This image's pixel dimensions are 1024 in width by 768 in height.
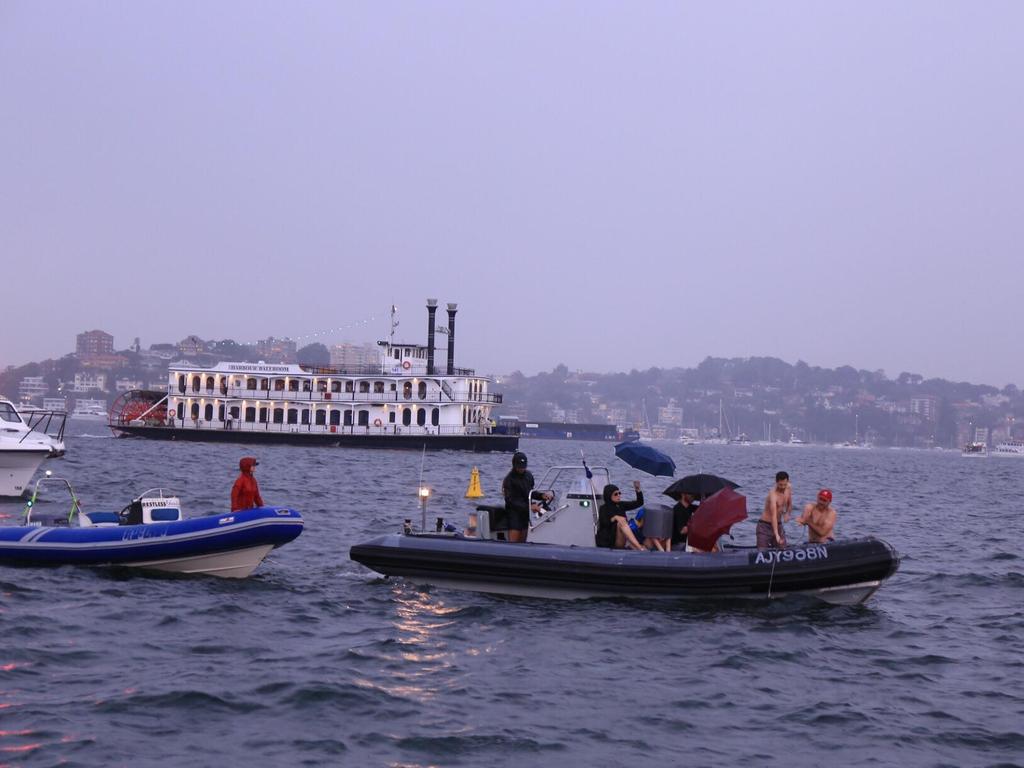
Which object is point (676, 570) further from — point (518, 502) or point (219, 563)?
point (219, 563)

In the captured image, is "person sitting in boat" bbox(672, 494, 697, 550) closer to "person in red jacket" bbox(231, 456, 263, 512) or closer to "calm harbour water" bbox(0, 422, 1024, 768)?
"calm harbour water" bbox(0, 422, 1024, 768)

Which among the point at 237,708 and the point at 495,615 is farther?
the point at 495,615

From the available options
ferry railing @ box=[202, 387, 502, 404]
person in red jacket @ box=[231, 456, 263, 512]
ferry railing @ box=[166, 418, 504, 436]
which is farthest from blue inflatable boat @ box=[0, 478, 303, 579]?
ferry railing @ box=[202, 387, 502, 404]

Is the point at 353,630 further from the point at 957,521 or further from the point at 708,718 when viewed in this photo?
the point at 957,521

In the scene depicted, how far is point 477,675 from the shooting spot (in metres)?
12.6

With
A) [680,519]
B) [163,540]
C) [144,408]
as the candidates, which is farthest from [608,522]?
[144,408]

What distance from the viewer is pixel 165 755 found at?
9.43 m

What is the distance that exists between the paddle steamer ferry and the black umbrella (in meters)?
56.3

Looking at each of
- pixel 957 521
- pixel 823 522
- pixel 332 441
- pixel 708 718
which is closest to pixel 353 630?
pixel 708 718

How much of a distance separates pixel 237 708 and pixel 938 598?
41.4 feet

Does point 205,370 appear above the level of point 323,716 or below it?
above

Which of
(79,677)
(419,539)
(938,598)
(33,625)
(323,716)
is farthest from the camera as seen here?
(938,598)

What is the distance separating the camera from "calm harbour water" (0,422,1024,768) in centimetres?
1009

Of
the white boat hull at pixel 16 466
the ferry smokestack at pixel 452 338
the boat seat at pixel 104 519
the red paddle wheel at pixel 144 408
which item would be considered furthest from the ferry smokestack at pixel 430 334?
the boat seat at pixel 104 519
